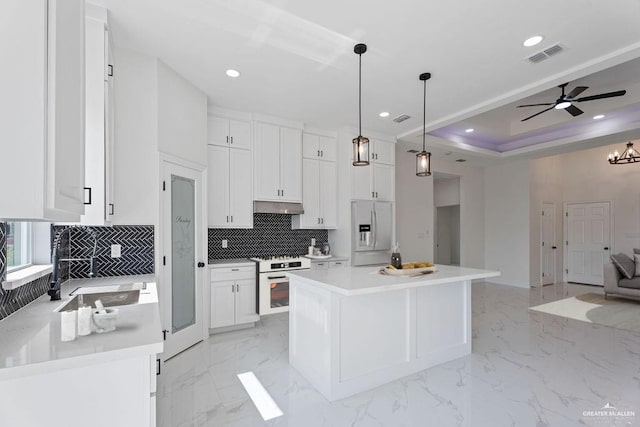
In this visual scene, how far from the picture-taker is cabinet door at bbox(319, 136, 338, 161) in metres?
5.10

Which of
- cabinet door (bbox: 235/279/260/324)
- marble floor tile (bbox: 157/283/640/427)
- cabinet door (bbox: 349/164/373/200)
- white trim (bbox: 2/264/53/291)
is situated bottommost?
marble floor tile (bbox: 157/283/640/427)

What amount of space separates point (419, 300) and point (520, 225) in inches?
219

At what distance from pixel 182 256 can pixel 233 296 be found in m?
0.94

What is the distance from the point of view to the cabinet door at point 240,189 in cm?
422

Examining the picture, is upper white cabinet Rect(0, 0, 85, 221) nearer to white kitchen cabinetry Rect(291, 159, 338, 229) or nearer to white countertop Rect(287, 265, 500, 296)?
white countertop Rect(287, 265, 500, 296)

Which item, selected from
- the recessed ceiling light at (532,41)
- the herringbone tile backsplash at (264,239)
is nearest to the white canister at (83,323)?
the herringbone tile backsplash at (264,239)

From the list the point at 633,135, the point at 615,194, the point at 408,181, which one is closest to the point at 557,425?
the point at 408,181

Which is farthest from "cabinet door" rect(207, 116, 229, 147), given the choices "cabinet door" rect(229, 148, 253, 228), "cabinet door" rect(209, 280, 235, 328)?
"cabinet door" rect(209, 280, 235, 328)

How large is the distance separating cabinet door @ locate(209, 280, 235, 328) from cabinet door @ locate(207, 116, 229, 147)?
1.87m

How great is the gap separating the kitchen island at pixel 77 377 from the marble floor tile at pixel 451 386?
114cm

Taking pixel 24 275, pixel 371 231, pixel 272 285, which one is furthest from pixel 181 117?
pixel 371 231

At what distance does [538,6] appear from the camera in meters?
2.29

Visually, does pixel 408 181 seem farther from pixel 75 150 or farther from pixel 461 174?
pixel 75 150

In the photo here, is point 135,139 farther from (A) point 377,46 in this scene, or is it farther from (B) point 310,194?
(B) point 310,194
